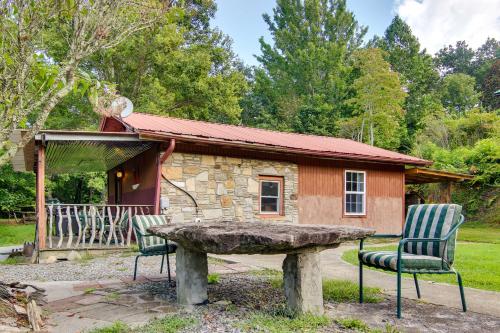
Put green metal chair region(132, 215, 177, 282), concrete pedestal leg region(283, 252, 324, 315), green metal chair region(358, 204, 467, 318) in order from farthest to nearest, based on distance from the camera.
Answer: green metal chair region(132, 215, 177, 282) → green metal chair region(358, 204, 467, 318) → concrete pedestal leg region(283, 252, 324, 315)

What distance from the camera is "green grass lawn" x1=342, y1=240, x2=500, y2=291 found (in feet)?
16.3

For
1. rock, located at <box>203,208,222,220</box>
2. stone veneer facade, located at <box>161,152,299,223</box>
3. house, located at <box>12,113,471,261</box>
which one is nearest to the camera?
house, located at <box>12,113,471,261</box>

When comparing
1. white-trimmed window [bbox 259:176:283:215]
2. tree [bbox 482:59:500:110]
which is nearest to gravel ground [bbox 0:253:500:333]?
white-trimmed window [bbox 259:176:283:215]

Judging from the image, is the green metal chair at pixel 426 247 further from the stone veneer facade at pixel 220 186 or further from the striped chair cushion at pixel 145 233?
the stone veneer facade at pixel 220 186

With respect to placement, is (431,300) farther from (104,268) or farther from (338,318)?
(104,268)

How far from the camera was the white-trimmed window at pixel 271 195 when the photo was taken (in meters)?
9.66

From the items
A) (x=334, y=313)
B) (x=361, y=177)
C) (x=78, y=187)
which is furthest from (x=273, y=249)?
(x=78, y=187)

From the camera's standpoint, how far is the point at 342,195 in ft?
35.9

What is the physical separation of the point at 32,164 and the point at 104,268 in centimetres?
621

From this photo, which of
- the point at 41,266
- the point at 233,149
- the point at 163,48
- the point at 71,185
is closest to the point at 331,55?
the point at 163,48

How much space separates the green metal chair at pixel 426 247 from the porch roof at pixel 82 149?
17.8 ft

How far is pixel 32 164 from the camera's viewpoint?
1088 cm

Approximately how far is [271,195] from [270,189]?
0.46 ft

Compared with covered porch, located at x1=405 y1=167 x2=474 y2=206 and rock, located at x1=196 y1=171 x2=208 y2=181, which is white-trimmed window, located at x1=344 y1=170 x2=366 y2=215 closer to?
covered porch, located at x1=405 y1=167 x2=474 y2=206
